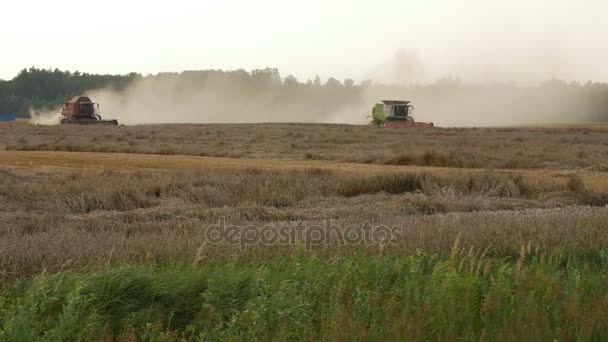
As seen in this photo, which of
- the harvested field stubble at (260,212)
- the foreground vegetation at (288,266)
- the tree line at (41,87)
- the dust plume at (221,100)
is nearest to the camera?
the foreground vegetation at (288,266)

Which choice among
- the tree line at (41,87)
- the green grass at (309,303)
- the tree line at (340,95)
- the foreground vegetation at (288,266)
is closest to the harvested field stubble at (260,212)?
the foreground vegetation at (288,266)

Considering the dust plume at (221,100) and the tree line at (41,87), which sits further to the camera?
the tree line at (41,87)

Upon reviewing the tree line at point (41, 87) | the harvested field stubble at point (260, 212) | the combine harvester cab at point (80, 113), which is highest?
the tree line at point (41, 87)

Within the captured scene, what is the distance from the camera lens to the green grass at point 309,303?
211 inches

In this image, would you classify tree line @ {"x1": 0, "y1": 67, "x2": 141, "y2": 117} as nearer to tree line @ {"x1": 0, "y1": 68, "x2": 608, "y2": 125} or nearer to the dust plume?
tree line @ {"x1": 0, "y1": 68, "x2": 608, "y2": 125}

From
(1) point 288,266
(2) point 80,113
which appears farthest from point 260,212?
(2) point 80,113

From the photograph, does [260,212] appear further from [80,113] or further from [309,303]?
[80,113]

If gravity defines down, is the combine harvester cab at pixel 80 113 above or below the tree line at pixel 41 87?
below

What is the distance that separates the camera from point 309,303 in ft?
19.7

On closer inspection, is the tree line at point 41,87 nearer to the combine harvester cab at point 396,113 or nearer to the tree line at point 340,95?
the tree line at point 340,95

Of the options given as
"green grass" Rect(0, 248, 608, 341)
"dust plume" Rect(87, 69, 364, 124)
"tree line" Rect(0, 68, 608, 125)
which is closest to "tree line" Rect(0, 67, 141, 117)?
"tree line" Rect(0, 68, 608, 125)

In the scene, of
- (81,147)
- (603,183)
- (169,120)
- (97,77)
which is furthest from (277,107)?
(603,183)

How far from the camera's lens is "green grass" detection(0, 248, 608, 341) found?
5355 mm

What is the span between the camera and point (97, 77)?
18525cm
